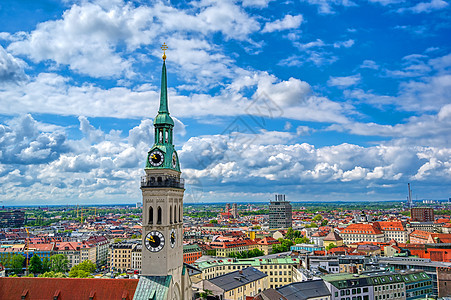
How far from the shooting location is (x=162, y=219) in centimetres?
5728

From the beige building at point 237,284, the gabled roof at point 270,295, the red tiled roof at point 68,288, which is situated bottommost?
the beige building at point 237,284

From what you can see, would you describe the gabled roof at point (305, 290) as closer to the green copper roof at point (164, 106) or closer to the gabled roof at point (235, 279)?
the gabled roof at point (235, 279)

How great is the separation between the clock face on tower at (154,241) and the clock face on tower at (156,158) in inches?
358

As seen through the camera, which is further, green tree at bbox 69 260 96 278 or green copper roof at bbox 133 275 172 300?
green tree at bbox 69 260 96 278

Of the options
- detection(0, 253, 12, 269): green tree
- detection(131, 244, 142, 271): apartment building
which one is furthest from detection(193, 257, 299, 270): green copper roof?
detection(0, 253, 12, 269): green tree

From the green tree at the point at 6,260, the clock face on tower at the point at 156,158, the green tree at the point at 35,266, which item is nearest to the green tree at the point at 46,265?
the green tree at the point at 35,266

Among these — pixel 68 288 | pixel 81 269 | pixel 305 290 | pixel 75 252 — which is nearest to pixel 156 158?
pixel 68 288

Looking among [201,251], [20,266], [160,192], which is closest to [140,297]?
[160,192]

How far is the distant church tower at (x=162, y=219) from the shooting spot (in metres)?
56.2

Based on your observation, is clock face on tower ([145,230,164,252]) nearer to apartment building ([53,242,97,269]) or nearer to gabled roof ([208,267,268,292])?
gabled roof ([208,267,268,292])

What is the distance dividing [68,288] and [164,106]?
2768 centimetres

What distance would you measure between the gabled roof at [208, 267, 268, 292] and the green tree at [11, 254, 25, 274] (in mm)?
94613

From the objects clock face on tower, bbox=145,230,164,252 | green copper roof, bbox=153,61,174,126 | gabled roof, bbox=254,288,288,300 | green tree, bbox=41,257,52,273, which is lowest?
green tree, bbox=41,257,52,273

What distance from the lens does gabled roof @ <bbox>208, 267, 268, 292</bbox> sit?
100m
